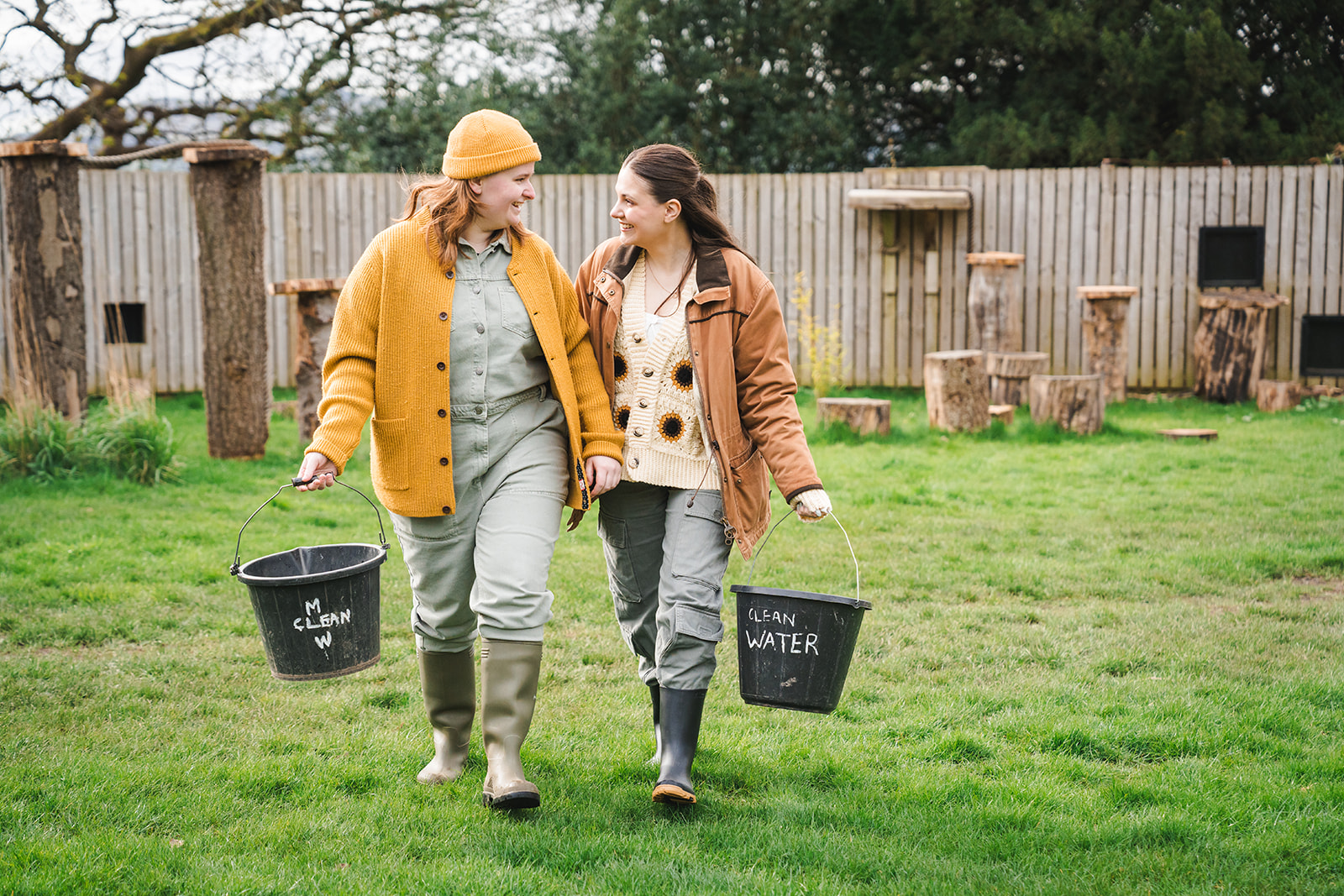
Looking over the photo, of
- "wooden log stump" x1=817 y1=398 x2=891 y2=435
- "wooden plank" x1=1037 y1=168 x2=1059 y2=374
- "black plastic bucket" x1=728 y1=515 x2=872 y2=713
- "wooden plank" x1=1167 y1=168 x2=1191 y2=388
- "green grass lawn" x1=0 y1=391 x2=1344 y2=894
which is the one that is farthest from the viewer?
"wooden plank" x1=1037 y1=168 x2=1059 y2=374

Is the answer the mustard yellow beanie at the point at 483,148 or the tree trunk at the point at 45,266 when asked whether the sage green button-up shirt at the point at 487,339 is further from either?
the tree trunk at the point at 45,266

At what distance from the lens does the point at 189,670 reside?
430cm

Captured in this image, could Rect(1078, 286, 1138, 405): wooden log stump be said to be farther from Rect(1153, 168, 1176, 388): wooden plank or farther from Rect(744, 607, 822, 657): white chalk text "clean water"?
Rect(744, 607, 822, 657): white chalk text "clean water"

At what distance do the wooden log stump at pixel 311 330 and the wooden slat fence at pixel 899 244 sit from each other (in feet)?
10.7

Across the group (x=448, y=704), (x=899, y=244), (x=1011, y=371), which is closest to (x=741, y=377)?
(x=448, y=704)

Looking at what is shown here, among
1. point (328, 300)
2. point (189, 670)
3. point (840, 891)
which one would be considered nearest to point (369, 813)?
point (840, 891)

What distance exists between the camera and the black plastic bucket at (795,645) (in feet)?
10.1

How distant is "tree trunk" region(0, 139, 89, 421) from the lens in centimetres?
810

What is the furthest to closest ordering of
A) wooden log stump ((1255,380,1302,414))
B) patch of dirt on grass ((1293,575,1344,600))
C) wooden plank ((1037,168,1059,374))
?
wooden plank ((1037,168,1059,374)), wooden log stump ((1255,380,1302,414)), patch of dirt on grass ((1293,575,1344,600))

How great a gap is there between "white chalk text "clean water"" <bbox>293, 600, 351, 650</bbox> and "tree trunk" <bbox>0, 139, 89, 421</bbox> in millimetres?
5890

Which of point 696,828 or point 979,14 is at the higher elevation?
point 979,14

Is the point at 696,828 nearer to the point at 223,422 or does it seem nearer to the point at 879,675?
the point at 879,675

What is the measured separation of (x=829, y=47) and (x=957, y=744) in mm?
16617

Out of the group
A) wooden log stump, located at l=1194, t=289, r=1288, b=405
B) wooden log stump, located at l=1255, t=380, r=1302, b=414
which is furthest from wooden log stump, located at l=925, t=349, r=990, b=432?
wooden log stump, located at l=1194, t=289, r=1288, b=405
